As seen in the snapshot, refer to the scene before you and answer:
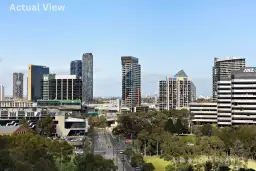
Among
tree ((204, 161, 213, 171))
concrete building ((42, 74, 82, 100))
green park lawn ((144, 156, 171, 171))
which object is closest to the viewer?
tree ((204, 161, 213, 171))

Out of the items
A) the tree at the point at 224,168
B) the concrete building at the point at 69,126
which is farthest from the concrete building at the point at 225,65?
the tree at the point at 224,168

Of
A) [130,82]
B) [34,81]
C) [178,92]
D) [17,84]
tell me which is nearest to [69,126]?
[178,92]

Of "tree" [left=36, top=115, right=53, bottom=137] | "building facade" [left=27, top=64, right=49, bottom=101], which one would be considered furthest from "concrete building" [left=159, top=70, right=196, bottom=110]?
"building facade" [left=27, top=64, right=49, bottom=101]

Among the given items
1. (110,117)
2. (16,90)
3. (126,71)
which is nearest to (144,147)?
(110,117)

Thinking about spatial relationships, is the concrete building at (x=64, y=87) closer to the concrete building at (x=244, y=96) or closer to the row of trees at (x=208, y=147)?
the concrete building at (x=244, y=96)

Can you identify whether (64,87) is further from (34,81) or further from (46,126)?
(46,126)

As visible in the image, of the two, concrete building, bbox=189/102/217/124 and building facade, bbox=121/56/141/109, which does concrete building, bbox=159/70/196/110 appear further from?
concrete building, bbox=189/102/217/124
